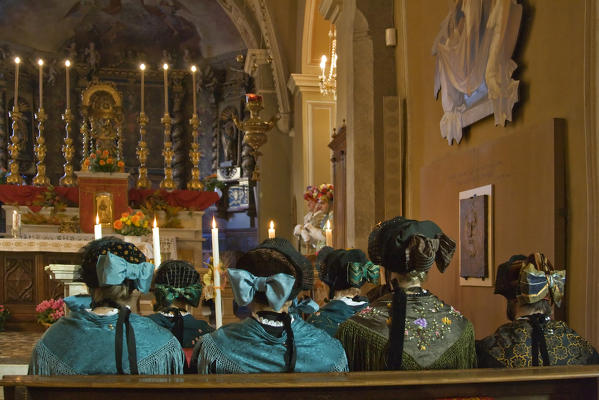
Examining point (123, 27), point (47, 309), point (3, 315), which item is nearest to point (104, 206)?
point (3, 315)

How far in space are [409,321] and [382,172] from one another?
5.01 m

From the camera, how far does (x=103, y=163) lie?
10.9 m

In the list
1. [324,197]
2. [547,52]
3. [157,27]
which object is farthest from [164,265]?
[157,27]

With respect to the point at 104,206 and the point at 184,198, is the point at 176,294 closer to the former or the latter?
the point at 104,206

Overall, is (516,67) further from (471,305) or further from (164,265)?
(164,265)

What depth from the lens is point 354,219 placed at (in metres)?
7.32

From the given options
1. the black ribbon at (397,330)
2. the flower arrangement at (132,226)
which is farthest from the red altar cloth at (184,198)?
the black ribbon at (397,330)

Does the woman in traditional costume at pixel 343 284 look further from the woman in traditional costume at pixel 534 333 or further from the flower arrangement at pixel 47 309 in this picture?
the flower arrangement at pixel 47 309

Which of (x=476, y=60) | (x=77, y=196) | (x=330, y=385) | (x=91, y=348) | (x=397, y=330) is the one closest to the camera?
(x=330, y=385)

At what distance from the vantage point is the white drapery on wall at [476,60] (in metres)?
4.62

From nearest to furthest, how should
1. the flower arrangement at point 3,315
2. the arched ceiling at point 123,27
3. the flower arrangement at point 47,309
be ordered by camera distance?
the flower arrangement at point 47,309, the flower arrangement at point 3,315, the arched ceiling at point 123,27

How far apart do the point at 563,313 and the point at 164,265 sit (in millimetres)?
2233

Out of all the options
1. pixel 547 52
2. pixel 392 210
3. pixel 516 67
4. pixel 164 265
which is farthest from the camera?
pixel 392 210

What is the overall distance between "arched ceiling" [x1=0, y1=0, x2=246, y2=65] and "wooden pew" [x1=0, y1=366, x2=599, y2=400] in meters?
17.0
